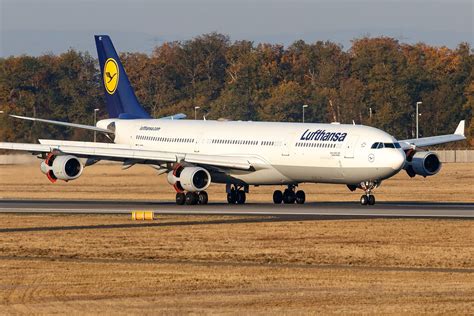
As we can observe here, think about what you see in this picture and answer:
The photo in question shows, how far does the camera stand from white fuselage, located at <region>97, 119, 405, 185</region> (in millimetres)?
56562

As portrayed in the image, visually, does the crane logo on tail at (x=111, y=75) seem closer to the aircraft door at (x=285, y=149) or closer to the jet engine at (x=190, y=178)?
the jet engine at (x=190, y=178)

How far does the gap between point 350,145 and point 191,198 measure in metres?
8.11

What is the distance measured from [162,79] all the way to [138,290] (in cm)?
14426

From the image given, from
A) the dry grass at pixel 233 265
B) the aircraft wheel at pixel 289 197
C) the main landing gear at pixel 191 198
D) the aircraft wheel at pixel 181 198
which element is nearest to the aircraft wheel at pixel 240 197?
the aircraft wheel at pixel 289 197

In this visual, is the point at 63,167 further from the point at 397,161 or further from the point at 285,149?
the point at 397,161

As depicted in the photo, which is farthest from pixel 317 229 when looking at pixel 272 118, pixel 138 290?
pixel 272 118

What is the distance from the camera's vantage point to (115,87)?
234 ft

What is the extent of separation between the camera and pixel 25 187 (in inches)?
3310

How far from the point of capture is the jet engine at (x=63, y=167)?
5878 centimetres

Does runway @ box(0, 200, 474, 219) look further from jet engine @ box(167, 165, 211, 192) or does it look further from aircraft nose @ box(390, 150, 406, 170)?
aircraft nose @ box(390, 150, 406, 170)

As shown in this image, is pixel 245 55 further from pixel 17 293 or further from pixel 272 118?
pixel 17 293

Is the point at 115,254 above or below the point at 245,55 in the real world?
below

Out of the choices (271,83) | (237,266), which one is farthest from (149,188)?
(271,83)

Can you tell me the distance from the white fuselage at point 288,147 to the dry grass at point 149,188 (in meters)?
5.33
